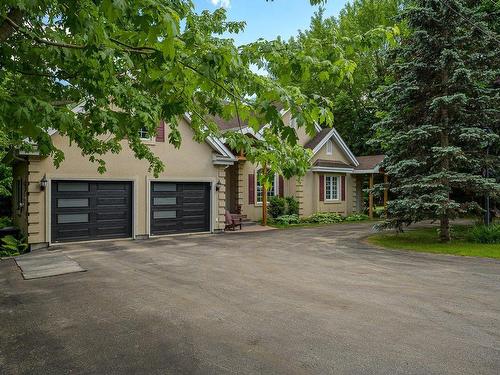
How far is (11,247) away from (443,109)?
48.1 feet

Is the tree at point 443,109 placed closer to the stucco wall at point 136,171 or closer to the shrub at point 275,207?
the stucco wall at point 136,171

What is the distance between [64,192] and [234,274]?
7.59m


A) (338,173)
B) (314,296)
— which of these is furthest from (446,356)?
(338,173)

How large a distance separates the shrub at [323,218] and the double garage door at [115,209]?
7.37 m

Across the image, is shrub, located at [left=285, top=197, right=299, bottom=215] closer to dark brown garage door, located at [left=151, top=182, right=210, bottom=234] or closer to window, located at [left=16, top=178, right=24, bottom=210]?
dark brown garage door, located at [left=151, top=182, right=210, bottom=234]

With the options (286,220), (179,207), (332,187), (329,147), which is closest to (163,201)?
(179,207)

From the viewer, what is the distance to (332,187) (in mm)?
23375

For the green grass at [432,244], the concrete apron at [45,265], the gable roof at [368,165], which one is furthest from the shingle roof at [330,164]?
the concrete apron at [45,265]

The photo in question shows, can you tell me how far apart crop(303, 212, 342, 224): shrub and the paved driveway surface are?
1111 cm

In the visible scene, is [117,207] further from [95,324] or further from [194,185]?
[95,324]

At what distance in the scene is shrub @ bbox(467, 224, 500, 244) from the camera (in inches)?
500

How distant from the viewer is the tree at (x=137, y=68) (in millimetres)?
3211

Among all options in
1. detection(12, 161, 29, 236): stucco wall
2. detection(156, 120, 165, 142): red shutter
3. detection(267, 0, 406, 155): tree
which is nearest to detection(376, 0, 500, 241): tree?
detection(156, 120, 165, 142): red shutter

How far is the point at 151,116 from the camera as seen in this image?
249 inches
